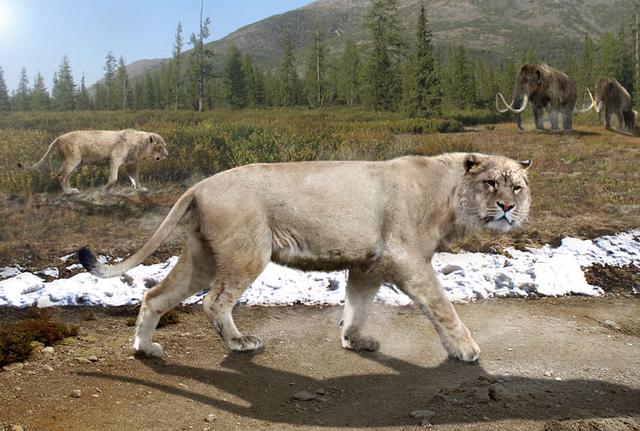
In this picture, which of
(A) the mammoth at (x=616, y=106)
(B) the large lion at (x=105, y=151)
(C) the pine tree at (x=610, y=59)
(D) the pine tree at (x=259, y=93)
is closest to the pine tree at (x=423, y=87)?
(A) the mammoth at (x=616, y=106)

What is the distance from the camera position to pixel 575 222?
418 inches

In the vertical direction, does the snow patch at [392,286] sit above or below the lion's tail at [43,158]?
below

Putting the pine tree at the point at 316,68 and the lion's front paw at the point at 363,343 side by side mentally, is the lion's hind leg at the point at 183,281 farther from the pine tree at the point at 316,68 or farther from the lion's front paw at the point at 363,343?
the pine tree at the point at 316,68

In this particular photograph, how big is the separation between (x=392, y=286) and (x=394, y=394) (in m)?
3.55

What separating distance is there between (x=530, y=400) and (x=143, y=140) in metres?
8.30

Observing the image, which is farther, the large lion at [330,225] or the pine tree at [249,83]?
the pine tree at [249,83]

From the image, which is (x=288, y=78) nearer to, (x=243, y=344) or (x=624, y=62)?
(x=624, y=62)

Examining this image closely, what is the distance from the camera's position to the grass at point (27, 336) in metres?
5.49

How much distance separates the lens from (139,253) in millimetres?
5199

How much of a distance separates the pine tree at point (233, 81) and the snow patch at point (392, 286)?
28870mm

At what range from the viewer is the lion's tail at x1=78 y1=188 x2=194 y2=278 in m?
4.89

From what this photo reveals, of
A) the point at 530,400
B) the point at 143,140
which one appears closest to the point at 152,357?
the point at 530,400

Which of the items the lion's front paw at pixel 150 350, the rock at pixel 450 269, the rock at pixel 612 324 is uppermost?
the lion's front paw at pixel 150 350

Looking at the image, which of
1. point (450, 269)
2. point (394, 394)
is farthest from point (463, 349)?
point (450, 269)
